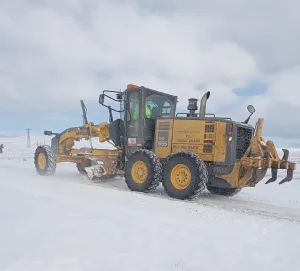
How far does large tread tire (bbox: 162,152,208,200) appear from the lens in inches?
331

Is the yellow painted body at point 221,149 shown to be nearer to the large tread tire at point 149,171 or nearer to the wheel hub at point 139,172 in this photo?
the large tread tire at point 149,171

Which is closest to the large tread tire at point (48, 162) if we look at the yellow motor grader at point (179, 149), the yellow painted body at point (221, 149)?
the yellow motor grader at point (179, 149)

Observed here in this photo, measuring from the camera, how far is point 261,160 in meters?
8.25

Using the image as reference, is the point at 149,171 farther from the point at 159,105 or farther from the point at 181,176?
the point at 159,105

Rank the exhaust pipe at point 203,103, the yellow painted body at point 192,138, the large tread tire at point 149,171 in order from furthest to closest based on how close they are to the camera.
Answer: the exhaust pipe at point 203,103, the large tread tire at point 149,171, the yellow painted body at point 192,138

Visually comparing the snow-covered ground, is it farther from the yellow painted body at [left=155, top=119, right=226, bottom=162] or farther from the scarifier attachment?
the yellow painted body at [left=155, top=119, right=226, bottom=162]

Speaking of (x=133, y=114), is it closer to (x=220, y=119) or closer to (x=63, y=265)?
(x=220, y=119)

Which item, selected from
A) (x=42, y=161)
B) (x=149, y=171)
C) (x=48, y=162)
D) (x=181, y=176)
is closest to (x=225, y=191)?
(x=181, y=176)

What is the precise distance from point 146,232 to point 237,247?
4.02 ft

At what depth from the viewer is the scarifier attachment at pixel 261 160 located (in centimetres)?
830

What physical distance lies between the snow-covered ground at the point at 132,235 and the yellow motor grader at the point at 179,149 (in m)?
1.11

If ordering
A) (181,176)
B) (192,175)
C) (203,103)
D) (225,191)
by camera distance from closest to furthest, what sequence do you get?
(192,175) → (181,176) → (203,103) → (225,191)

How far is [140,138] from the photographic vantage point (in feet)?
34.4

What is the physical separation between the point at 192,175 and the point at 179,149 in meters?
1.18
